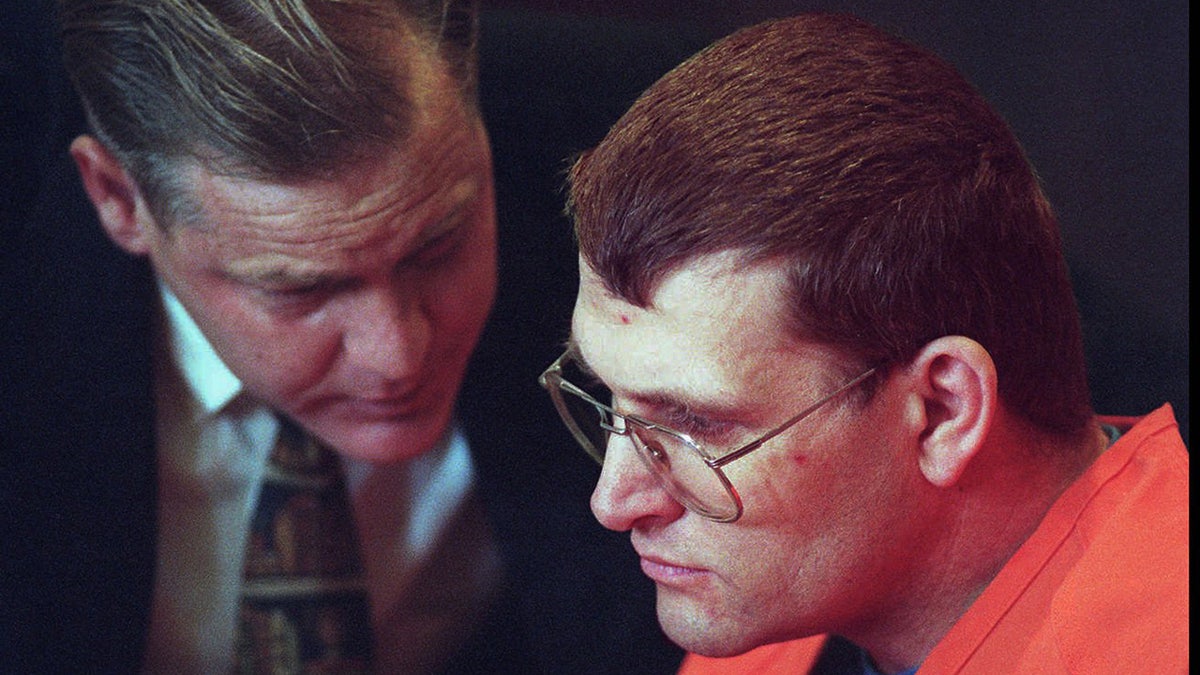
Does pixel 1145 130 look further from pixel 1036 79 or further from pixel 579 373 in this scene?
pixel 579 373

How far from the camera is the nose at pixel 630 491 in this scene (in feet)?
4.15

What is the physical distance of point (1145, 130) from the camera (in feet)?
4.77

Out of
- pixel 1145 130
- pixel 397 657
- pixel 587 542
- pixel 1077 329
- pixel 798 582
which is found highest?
pixel 1145 130

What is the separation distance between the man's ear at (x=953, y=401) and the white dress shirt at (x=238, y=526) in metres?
0.69

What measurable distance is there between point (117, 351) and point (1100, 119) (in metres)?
1.10

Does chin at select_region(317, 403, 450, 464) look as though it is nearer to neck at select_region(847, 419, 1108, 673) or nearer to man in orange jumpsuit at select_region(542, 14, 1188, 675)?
man in orange jumpsuit at select_region(542, 14, 1188, 675)

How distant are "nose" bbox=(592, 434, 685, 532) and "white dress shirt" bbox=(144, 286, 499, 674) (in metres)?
0.47

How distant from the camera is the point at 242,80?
4.58 ft

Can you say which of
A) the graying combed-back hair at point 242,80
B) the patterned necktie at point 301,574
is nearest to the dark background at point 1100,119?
the graying combed-back hair at point 242,80

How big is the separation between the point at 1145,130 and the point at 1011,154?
0.31 m

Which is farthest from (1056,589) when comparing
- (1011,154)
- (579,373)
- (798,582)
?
(579,373)

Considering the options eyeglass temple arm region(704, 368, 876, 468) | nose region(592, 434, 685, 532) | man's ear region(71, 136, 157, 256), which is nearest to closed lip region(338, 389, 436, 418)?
man's ear region(71, 136, 157, 256)

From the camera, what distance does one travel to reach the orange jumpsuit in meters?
1.17

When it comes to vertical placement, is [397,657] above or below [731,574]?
below
